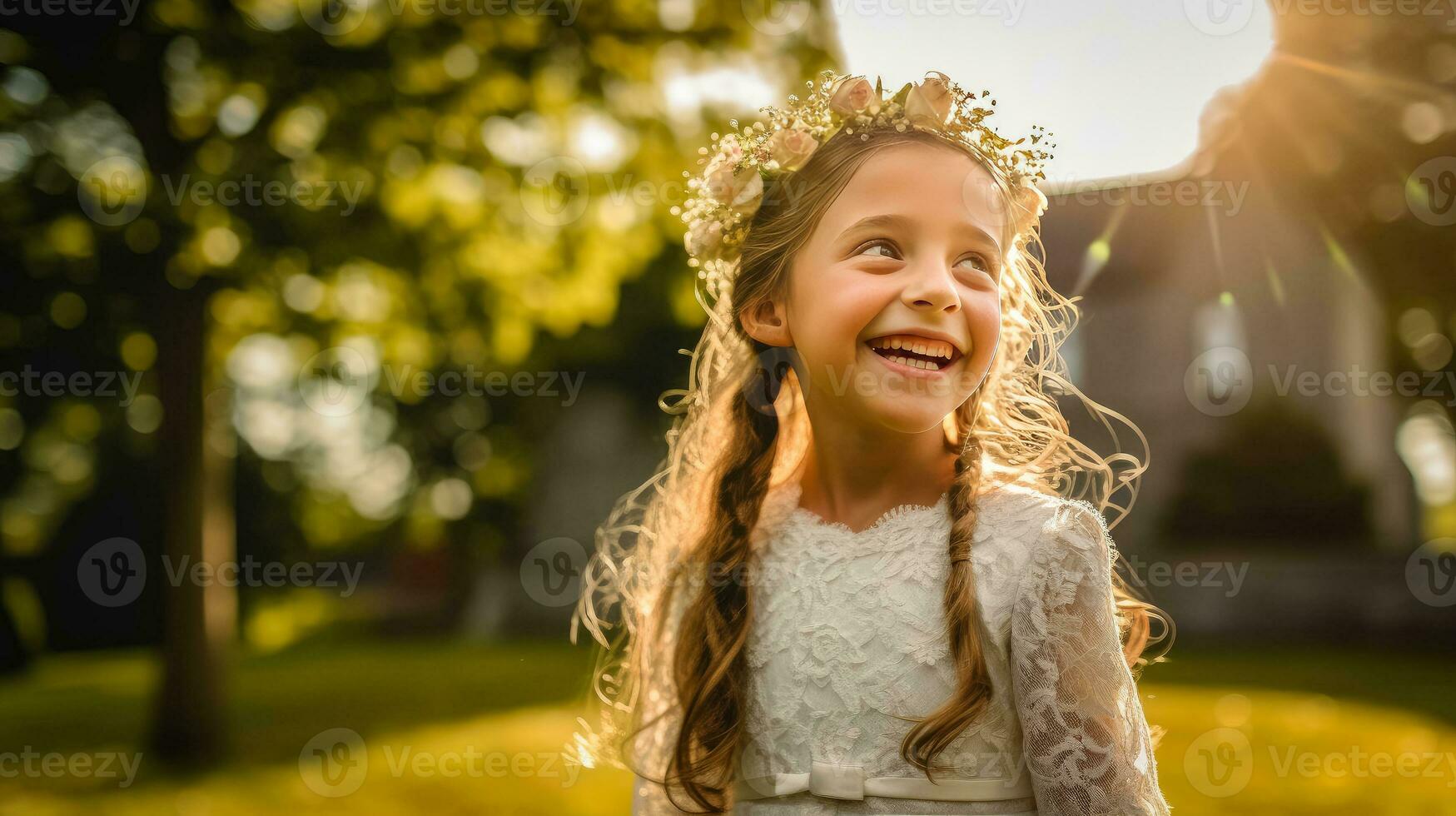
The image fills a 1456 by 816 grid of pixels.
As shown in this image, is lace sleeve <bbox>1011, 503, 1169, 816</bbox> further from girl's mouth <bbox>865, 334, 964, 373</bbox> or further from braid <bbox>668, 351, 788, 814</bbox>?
braid <bbox>668, 351, 788, 814</bbox>

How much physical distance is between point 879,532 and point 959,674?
0.36 m

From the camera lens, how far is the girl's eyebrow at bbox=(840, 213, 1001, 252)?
7.09 feet

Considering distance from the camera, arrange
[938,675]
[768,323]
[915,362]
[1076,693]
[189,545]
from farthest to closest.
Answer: [189,545]
[768,323]
[915,362]
[938,675]
[1076,693]

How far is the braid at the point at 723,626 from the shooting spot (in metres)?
2.22

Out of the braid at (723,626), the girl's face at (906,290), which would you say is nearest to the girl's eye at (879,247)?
the girl's face at (906,290)

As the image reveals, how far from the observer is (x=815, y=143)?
2.54 meters

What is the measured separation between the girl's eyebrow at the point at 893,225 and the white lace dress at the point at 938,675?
0.51m

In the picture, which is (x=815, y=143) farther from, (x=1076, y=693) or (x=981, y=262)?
(x=1076, y=693)

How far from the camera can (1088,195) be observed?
1542cm

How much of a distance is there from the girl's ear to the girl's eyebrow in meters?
0.31

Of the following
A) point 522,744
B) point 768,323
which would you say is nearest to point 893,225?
point 768,323

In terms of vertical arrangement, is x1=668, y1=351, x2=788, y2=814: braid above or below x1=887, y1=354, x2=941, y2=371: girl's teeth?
below

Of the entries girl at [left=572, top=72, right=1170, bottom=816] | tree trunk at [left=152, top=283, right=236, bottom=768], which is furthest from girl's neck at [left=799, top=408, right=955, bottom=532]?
tree trunk at [left=152, top=283, right=236, bottom=768]

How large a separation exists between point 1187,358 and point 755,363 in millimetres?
16795
